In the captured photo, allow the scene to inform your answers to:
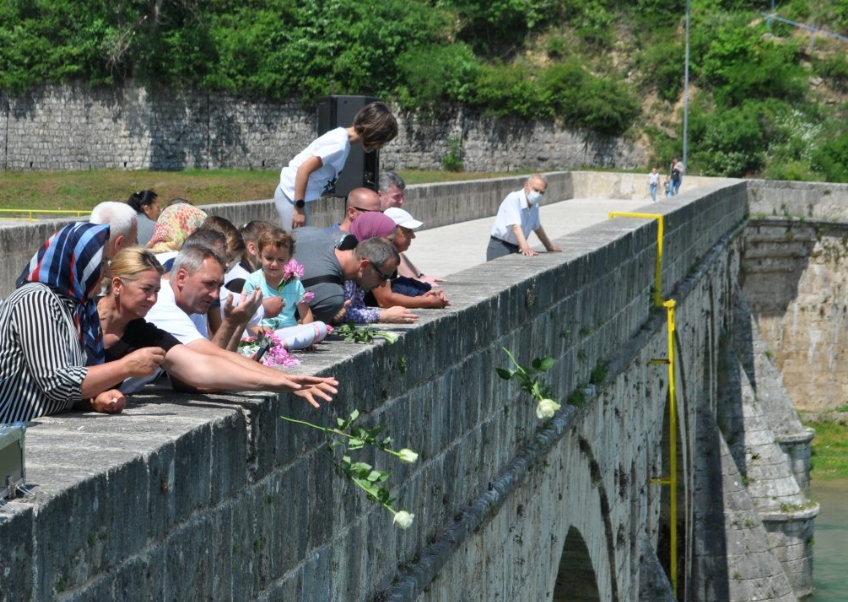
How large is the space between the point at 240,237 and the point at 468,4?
42.9 m

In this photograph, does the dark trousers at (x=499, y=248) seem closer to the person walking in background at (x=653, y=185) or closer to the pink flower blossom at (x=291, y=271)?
the pink flower blossom at (x=291, y=271)

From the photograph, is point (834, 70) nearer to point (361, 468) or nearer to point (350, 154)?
point (350, 154)

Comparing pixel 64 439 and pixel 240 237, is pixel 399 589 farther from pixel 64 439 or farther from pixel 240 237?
pixel 64 439

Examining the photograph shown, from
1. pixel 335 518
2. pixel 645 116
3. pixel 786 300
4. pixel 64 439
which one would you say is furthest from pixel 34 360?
pixel 645 116

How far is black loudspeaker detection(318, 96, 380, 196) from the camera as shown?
385 inches

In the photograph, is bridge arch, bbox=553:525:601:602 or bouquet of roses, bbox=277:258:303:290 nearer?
bouquet of roses, bbox=277:258:303:290

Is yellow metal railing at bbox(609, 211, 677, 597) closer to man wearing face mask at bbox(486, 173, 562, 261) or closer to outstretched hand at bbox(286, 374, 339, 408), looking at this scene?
man wearing face mask at bbox(486, 173, 562, 261)

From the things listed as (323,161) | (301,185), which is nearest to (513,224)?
(323,161)

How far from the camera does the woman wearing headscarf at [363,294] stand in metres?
5.36

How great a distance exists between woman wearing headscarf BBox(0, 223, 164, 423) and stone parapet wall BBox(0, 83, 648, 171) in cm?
4376

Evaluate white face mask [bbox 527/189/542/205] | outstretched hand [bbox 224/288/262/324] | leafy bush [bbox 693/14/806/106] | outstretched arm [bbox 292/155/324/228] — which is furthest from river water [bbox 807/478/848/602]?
outstretched hand [bbox 224/288/262/324]

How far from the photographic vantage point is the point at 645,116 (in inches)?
1811

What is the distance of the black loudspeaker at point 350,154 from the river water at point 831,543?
14.6m

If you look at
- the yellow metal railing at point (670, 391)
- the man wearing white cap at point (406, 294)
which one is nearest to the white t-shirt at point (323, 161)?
the man wearing white cap at point (406, 294)
